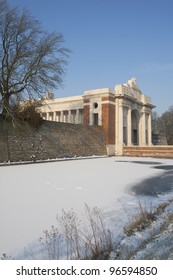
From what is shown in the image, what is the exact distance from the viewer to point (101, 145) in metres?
34.3

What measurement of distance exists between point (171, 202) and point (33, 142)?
17871 millimetres

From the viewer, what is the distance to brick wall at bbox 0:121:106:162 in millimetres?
20911

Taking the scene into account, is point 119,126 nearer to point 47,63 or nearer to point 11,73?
point 47,63

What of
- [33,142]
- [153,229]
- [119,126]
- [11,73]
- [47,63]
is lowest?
[153,229]

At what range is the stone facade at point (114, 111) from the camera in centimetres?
3547

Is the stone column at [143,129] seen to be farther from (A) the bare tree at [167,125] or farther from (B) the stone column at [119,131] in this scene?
(A) the bare tree at [167,125]

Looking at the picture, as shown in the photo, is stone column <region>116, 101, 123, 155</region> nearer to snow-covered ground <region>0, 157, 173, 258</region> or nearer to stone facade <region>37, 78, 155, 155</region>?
stone facade <region>37, 78, 155, 155</region>

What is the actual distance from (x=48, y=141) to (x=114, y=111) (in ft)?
49.8

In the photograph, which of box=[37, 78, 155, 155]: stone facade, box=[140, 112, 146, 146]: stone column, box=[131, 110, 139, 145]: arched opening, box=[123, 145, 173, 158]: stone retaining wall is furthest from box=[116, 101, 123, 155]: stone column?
box=[140, 112, 146, 146]: stone column

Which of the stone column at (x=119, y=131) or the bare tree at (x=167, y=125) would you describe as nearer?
the stone column at (x=119, y=131)

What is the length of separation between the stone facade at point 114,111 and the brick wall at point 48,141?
300 cm

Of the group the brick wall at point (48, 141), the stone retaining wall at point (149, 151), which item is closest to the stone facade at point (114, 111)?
the stone retaining wall at point (149, 151)

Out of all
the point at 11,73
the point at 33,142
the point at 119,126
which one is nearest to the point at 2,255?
the point at 33,142

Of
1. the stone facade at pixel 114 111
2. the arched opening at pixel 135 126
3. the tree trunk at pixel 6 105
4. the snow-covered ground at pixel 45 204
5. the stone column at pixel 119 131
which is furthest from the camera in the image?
the arched opening at pixel 135 126
